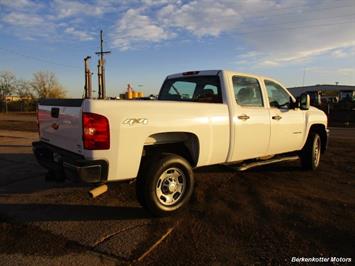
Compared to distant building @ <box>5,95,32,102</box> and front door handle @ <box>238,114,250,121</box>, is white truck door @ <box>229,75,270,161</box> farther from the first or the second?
distant building @ <box>5,95,32,102</box>

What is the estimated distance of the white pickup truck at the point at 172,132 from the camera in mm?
4004

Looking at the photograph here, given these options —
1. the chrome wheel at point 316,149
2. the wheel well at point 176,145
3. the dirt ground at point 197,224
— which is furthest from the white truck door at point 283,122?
the wheel well at point 176,145

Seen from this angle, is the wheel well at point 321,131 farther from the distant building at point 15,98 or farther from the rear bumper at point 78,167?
the distant building at point 15,98

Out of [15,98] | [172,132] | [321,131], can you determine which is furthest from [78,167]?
[15,98]

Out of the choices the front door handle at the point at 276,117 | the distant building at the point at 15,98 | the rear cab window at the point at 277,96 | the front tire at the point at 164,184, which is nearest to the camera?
the front tire at the point at 164,184

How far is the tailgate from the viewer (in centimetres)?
410

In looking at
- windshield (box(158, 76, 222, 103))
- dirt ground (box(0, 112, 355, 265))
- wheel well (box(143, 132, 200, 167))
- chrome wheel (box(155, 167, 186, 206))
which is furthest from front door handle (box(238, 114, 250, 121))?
chrome wheel (box(155, 167, 186, 206))

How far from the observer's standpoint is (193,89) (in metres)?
6.36

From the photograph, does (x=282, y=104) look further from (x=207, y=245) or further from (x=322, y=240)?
(x=207, y=245)

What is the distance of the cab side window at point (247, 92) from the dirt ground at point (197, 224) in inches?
57.6

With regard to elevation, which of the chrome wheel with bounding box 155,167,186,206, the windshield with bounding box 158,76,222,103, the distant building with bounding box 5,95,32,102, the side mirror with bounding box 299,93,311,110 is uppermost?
the distant building with bounding box 5,95,32,102

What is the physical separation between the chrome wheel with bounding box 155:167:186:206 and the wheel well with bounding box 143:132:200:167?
39cm

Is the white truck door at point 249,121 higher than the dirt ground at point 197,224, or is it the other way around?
the white truck door at point 249,121

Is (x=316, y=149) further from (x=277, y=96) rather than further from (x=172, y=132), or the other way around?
(x=172, y=132)
